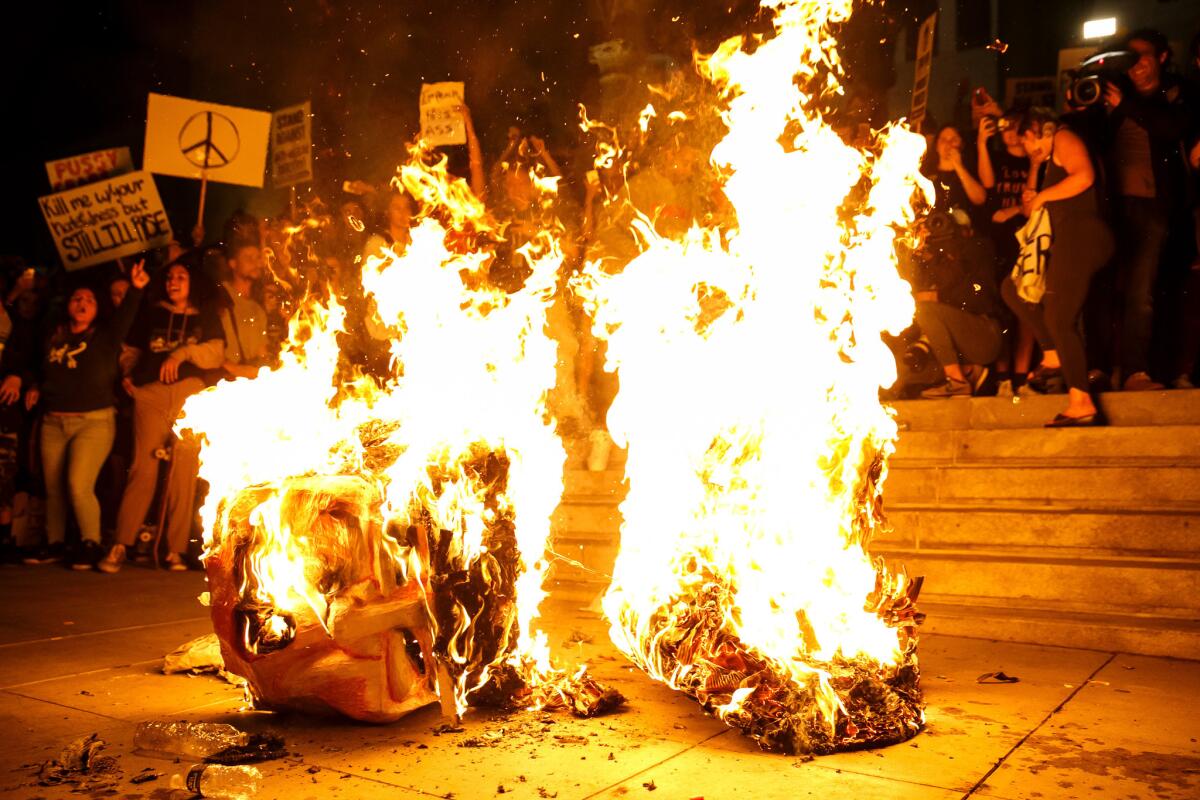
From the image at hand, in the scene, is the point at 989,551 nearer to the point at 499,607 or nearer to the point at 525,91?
the point at 499,607

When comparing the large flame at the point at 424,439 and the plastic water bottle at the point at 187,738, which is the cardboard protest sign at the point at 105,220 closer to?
the large flame at the point at 424,439

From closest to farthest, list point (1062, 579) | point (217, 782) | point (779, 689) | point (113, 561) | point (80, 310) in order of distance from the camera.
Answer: point (217, 782)
point (779, 689)
point (1062, 579)
point (113, 561)
point (80, 310)

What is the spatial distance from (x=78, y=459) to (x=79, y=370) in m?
0.82

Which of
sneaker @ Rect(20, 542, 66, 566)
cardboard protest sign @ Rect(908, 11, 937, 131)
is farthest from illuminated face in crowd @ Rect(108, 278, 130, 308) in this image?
cardboard protest sign @ Rect(908, 11, 937, 131)

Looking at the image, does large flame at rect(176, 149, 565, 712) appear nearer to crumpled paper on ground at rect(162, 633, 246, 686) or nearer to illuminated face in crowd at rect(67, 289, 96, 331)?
crumpled paper on ground at rect(162, 633, 246, 686)

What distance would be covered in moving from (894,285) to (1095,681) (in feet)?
7.25

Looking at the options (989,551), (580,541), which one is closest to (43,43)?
(580,541)

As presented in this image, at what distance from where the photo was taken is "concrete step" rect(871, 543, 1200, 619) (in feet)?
18.6

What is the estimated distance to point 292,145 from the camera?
36.3 feet

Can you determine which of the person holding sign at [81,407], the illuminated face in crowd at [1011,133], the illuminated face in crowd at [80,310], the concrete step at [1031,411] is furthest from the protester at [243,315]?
the illuminated face in crowd at [1011,133]

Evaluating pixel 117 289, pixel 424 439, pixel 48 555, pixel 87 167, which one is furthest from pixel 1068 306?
pixel 87 167

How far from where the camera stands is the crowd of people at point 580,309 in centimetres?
709

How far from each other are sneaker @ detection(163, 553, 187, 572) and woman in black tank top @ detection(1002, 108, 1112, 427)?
7.29 meters

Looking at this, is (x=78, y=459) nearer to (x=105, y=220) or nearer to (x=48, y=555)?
(x=48, y=555)
